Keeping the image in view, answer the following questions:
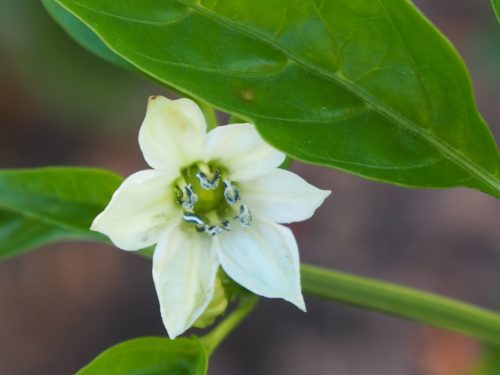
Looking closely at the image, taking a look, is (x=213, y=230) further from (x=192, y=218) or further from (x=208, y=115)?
(x=208, y=115)

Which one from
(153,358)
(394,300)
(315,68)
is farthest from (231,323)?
(315,68)

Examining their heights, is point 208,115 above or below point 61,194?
above

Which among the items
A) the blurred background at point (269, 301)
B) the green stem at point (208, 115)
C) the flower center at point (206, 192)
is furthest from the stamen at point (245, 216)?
the blurred background at point (269, 301)

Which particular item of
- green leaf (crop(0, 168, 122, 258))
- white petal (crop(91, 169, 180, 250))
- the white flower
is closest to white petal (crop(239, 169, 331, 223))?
the white flower

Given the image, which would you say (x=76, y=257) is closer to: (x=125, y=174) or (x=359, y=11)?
(x=125, y=174)

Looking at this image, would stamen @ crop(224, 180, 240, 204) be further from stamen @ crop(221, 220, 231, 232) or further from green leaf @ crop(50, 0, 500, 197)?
green leaf @ crop(50, 0, 500, 197)

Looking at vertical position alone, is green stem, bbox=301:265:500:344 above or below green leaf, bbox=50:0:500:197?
below
